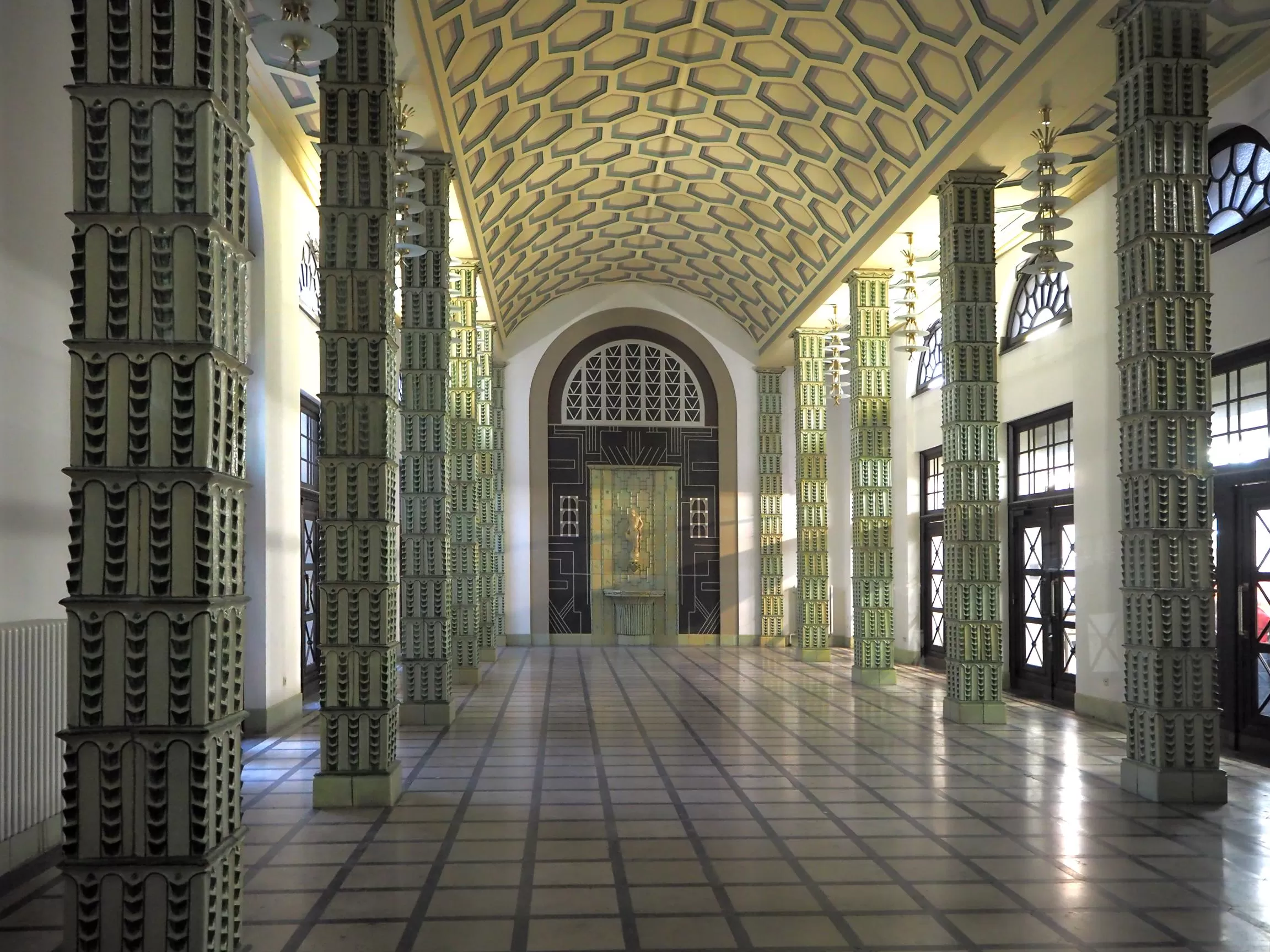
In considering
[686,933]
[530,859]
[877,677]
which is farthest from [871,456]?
[686,933]

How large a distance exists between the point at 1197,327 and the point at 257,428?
8.07m

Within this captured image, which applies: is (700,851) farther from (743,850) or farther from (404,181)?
(404,181)

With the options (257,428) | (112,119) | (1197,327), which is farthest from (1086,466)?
(112,119)

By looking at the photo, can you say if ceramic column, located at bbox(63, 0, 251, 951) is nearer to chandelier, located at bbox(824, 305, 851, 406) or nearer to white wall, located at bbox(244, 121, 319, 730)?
white wall, located at bbox(244, 121, 319, 730)

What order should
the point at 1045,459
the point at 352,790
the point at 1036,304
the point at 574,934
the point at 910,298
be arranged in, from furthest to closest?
1. the point at 1036,304
2. the point at 1045,459
3. the point at 910,298
4. the point at 352,790
5. the point at 574,934

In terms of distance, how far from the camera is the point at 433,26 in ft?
28.8

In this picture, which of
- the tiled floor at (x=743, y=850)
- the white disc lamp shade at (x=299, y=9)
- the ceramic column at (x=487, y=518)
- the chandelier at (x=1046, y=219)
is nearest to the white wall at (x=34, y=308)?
the white disc lamp shade at (x=299, y=9)

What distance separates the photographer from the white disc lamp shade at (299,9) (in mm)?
5641

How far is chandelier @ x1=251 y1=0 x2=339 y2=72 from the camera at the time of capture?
562 cm

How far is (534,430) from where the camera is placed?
69.1 feet

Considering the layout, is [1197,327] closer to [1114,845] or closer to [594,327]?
[1114,845]

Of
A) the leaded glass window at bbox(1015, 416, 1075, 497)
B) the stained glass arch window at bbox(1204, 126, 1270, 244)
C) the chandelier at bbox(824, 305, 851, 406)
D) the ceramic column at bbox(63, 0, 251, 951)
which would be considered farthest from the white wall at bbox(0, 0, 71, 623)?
the chandelier at bbox(824, 305, 851, 406)

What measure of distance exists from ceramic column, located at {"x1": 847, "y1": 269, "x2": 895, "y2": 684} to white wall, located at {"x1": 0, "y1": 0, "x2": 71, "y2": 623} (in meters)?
10.4

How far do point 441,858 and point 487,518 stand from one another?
11837mm
